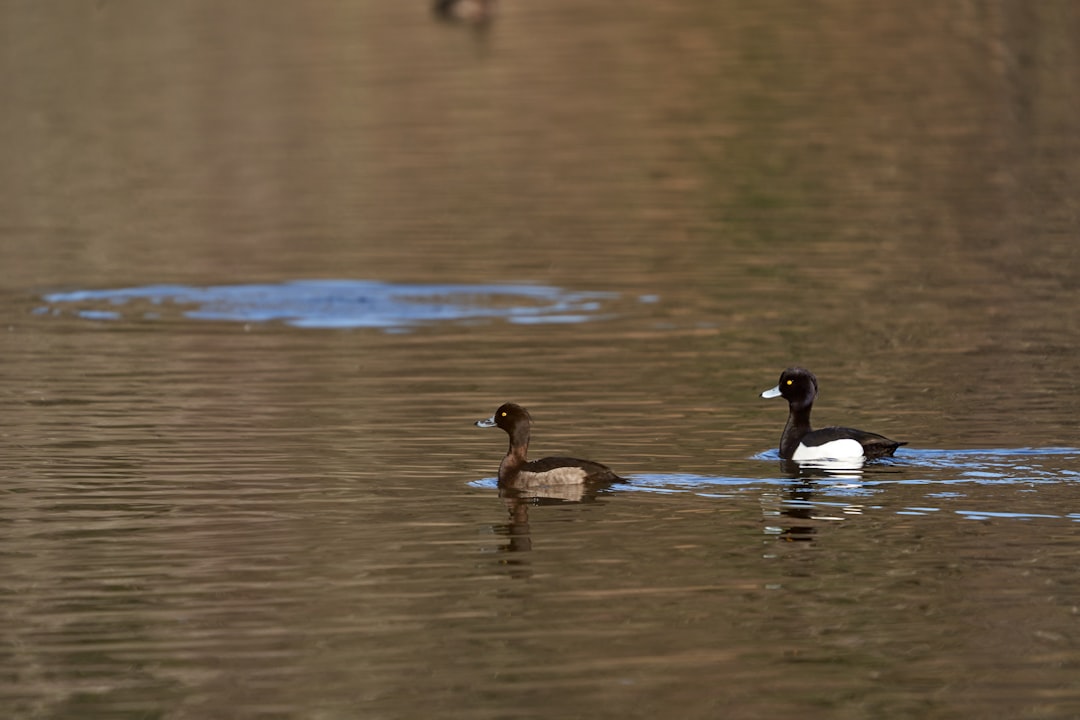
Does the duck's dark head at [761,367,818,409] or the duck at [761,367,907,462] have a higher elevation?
the duck's dark head at [761,367,818,409]

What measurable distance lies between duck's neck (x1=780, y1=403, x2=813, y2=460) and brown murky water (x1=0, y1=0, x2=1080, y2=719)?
478 mm

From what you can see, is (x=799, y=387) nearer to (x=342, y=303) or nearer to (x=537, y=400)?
(x=537, y=400)

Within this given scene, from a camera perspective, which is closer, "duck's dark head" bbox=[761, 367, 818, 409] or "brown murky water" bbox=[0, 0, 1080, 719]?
"brown murky water" bbox=[0, 0, 1080, 719]

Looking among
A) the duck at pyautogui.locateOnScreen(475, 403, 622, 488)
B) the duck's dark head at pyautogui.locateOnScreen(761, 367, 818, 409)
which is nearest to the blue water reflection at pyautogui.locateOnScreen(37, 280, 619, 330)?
the duck's dark head at pyautogui.locateOnScreen(761, 367, 818, 409)

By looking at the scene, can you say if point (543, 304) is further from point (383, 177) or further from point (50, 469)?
point (383, 177)

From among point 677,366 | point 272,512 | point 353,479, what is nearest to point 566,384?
point 677,366

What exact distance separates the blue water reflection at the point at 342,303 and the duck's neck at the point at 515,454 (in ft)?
27.6

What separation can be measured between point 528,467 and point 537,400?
→ 151 inches

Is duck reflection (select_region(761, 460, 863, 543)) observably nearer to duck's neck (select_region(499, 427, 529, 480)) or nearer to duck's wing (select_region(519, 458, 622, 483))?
duck's wing (select_region(519, 458, 622, 483))

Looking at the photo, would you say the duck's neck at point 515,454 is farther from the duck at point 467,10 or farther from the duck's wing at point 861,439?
the duck at point 467,10

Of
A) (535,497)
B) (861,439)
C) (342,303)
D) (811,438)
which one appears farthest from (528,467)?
(342,303)

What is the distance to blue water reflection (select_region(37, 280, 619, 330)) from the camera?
987 inches

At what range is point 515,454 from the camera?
1588cm

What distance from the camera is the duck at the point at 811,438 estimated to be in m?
16.0
